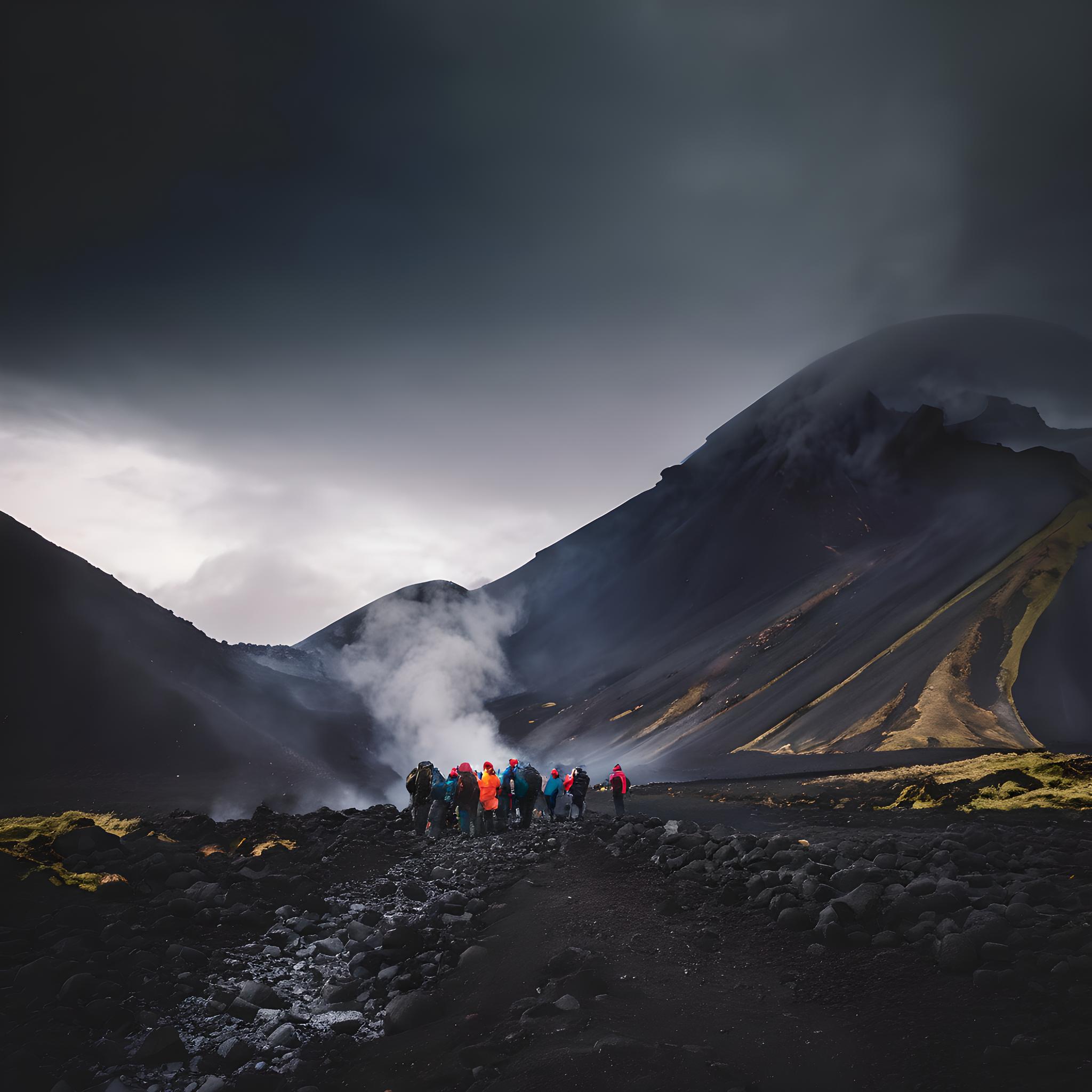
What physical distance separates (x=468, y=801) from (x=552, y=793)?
312 cm

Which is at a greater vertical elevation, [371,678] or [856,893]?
[371,678]

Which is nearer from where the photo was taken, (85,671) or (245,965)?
(245,965)

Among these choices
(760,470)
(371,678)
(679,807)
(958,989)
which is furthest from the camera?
(760,470)

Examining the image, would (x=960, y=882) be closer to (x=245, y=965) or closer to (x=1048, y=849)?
(x=1048, y=849)

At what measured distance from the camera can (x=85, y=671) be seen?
85.5ft

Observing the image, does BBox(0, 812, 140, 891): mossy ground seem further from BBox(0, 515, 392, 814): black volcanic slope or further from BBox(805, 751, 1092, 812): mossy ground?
BBox(805, 751, 1092, 812): mossy ground

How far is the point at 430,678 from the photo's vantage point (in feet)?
205

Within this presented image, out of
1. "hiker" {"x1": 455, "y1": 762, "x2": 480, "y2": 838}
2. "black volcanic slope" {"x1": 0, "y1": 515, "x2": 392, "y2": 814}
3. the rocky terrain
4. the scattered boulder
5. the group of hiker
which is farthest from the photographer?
"black volcanic slope" {"x1": 0, "y1": 515, "x2": 392, "y2": 814}

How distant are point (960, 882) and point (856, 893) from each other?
1.26 meters

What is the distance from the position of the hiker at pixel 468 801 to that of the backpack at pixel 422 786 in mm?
1465

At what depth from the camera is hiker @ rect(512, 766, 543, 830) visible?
18641mm

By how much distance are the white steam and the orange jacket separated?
675 inches

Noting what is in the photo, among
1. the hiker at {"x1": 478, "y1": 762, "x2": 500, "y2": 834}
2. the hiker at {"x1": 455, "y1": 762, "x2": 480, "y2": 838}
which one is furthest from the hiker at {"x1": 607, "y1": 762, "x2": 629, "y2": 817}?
the hiker at {"x1": 455, "y1": 762, "x2": 480, "y2": 838}

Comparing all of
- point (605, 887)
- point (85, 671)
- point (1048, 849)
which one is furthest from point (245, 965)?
point (85, 671)
